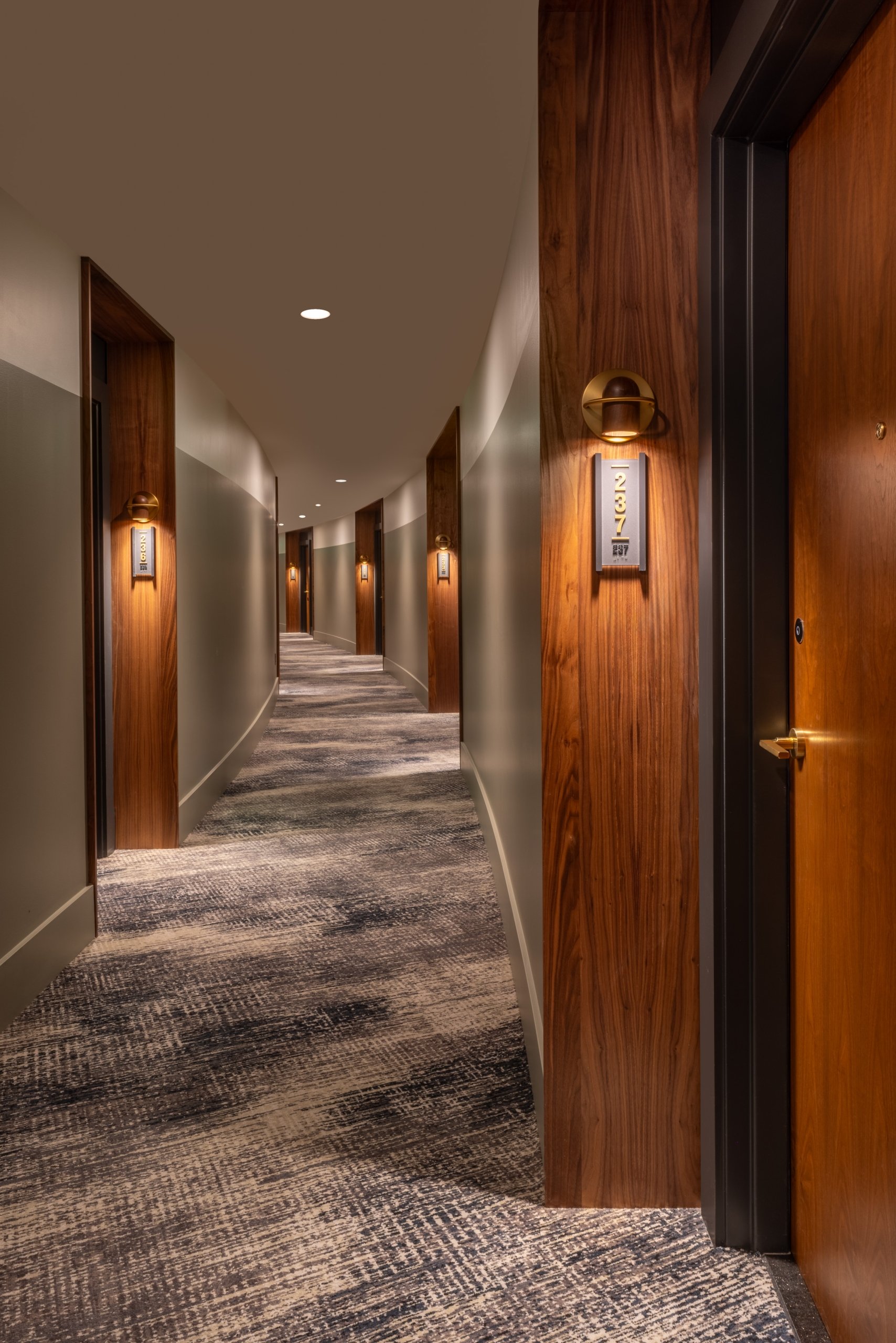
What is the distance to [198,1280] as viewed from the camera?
1.71 m

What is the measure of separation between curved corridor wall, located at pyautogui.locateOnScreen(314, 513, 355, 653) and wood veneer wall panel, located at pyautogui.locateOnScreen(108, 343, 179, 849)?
39.0ft

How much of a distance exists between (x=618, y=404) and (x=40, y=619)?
7.12 feet

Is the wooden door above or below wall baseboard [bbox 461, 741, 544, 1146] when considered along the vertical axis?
above

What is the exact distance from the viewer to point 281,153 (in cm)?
279

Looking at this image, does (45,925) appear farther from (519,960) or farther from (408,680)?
(408,680)

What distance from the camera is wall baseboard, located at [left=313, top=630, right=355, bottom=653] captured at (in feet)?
59.3

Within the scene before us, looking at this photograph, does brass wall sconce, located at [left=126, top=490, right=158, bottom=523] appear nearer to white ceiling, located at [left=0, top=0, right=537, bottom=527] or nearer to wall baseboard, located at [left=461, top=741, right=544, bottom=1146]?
white ceiling, located at [left=0, top=0, right=537, bottom=527]

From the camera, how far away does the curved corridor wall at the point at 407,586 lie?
10.4m

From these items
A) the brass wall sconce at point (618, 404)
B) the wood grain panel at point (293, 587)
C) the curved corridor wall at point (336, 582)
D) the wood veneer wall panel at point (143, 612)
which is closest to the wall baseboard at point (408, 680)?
the curved corridor wall at point (336, 582)

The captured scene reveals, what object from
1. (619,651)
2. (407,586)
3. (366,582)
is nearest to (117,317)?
(619,651)

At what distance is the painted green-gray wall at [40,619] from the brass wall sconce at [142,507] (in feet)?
3.61

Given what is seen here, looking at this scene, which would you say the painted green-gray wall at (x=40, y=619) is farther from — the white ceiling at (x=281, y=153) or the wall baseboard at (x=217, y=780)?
the wall baseboard at (x=217, y=780)

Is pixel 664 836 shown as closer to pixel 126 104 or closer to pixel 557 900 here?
pixel 557 900

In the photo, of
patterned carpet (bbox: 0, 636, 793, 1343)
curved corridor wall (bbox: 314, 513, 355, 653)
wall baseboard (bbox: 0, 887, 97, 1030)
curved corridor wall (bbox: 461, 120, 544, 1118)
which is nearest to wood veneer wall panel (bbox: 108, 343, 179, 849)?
patterned carpet (bbox: 0, 636, 793, 1343)
